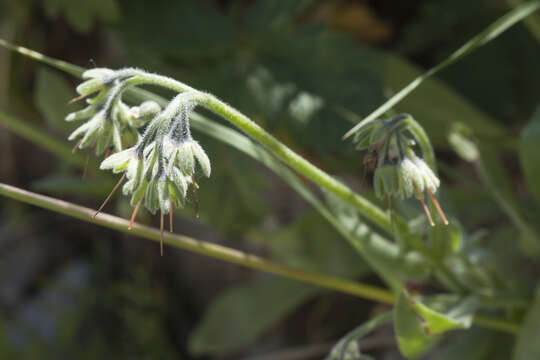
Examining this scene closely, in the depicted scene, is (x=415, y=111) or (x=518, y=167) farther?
(x=518, y=167)

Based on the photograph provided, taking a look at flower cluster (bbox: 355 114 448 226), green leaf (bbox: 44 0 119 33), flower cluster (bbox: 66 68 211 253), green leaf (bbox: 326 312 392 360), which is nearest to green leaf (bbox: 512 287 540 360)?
green leaf (bbox: 326 312 392 360)

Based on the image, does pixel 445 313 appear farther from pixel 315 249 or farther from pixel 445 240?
pixel 315 249

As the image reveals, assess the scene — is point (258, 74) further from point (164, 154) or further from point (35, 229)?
point (35, 229)

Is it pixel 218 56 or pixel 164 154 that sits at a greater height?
pixel 218 56

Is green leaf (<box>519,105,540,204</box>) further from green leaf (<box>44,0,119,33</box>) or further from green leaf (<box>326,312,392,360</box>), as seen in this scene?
green leaf (<box>44,0,119,33</box>)

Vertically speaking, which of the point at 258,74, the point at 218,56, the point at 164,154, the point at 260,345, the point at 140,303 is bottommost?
the point at 164,154

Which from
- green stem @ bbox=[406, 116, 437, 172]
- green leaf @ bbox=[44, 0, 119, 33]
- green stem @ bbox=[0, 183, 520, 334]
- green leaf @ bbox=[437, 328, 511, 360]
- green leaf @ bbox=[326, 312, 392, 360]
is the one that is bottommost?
green leaf @ bbox=[326, 312, 392, 360]

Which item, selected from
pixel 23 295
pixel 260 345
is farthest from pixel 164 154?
pixel 23 295
